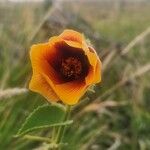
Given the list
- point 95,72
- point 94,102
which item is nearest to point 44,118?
point 95,72

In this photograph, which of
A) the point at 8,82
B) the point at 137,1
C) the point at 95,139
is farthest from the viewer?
the point at 137,1

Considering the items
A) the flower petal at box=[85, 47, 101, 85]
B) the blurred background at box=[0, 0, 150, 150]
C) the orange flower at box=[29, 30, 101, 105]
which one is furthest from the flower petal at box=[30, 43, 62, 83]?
the blurred background at box=[0, 0, 150, 150]

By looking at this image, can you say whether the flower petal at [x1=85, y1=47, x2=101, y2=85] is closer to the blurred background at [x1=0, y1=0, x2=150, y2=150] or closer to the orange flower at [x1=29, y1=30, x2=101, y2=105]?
the orange flower at [x1=29, y1=30, x2=101, y2=105]

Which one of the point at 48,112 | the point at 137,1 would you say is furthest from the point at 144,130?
the point at 137,1

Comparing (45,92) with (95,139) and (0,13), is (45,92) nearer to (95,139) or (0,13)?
(95,139)

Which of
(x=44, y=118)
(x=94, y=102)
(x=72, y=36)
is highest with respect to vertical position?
(x=72, y=36)

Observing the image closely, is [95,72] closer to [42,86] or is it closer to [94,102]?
[42,86]

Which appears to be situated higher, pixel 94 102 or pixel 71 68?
pixel 71 68
